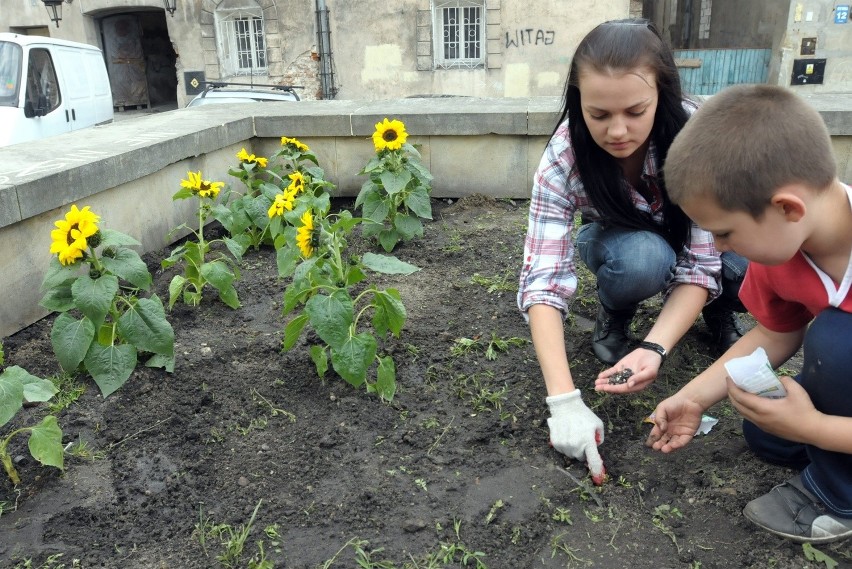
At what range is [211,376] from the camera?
2182 millimetres

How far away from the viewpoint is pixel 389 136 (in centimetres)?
314

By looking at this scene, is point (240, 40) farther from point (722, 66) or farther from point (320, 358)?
point (320, 358)

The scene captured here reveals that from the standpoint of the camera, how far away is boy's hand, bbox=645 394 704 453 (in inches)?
63.5

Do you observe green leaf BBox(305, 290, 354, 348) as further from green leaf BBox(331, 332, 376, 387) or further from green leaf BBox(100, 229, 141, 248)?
green leaf BBox(100, 229, 141, 248)

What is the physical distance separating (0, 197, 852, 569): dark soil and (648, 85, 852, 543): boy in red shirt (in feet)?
0.35

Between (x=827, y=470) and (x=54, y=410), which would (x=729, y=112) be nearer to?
(x=827, y=470)

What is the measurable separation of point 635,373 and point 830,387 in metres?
0.41

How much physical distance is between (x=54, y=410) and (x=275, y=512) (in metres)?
0.78

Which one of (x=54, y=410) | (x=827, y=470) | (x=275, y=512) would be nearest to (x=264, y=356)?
(x=54, y=410)

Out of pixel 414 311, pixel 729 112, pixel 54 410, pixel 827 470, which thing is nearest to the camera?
pixel 729 112

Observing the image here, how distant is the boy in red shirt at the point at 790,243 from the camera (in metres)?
1.27

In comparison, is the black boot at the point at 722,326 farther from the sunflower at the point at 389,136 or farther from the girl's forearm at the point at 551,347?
the sunflower at the point at 389,136

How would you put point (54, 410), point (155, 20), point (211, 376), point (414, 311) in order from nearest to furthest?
1. point (54, 410)
2. point (211, 376)
3. point (414, 311)
4. point (155, 20)

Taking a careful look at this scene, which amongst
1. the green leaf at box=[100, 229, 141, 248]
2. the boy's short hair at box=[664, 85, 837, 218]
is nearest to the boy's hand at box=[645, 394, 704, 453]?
the boy's short hair at box=[664, 85, 837, 218]
